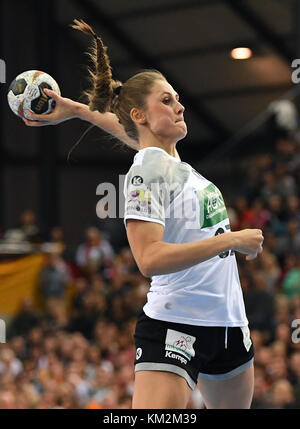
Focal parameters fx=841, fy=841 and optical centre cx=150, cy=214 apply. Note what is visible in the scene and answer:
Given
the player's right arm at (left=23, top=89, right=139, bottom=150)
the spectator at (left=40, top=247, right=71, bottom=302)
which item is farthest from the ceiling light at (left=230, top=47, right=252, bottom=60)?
the player's right arm at (left=23, top=89, right=139, bottom=150)

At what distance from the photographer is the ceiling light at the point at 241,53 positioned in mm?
19822

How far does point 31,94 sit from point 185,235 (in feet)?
3.83

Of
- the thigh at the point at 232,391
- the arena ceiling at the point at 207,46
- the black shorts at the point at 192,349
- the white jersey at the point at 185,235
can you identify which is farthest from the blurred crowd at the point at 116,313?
the arena ceiling at the point at 207,46

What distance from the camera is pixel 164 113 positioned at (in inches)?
156

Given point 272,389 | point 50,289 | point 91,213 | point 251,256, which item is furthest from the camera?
point 91,213

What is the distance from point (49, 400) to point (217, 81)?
12.6 metres

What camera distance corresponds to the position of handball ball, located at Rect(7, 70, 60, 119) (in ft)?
14.4

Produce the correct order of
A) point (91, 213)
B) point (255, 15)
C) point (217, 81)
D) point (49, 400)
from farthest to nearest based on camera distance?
point (91, 213) < point (217, 81) < point (255, 15) < point (49, 400)

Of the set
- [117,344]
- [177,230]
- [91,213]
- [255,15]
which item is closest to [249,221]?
[117,344]

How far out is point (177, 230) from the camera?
3.88 metres

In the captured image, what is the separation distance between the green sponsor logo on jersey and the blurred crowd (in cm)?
451

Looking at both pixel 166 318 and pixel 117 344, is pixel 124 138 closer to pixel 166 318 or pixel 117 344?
pixel 166 318

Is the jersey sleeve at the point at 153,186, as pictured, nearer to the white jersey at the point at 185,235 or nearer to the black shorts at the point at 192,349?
the white jersey at the point at 185,235

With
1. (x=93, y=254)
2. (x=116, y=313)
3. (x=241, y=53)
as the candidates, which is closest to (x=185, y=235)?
(x=116, y=313)
